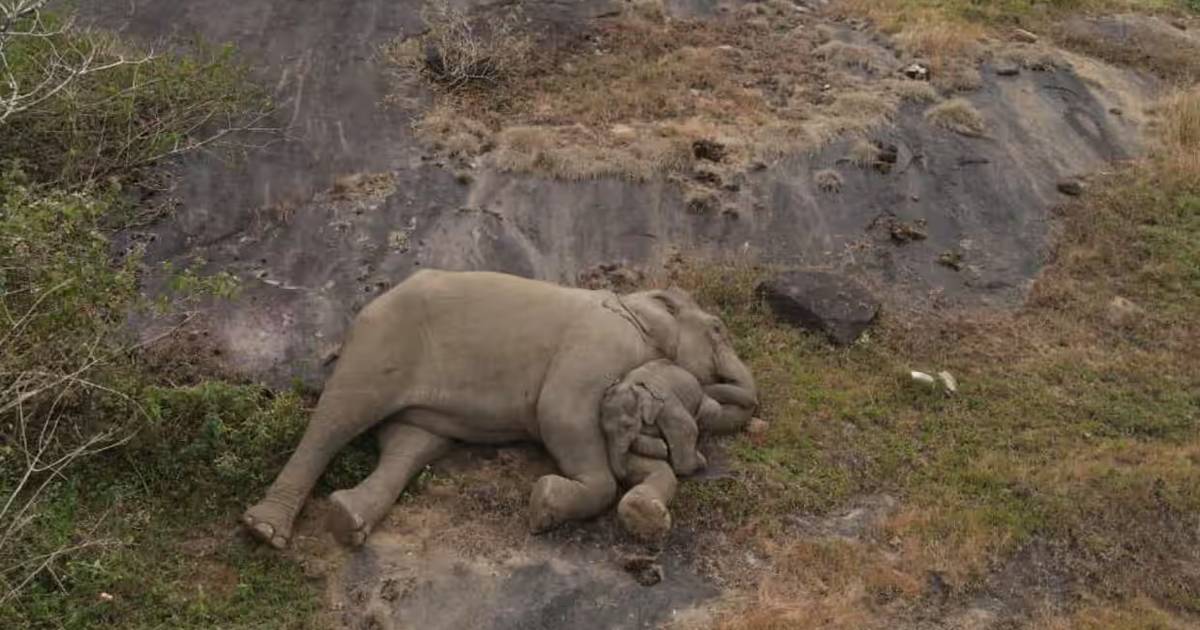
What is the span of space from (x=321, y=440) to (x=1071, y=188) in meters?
10.2

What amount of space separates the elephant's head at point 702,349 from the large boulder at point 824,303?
5.25 feet

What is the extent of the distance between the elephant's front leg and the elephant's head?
946 mm

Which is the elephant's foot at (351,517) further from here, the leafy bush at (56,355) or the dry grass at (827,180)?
the dry grass at (827,180)

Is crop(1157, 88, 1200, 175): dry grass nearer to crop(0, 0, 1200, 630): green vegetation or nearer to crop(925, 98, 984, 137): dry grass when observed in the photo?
crop(925, 98, 984, 137): dry grass

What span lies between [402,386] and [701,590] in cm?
264

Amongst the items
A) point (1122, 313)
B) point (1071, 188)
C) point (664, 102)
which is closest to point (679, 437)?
point (1122, 313)

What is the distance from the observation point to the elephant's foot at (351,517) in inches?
Result: 256

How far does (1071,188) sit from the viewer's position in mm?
12680

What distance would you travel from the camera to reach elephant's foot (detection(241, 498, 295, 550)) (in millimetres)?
6402

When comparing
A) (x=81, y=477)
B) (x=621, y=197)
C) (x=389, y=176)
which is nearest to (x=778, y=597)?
(x=81, y=477)

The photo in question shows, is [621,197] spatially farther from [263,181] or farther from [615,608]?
[615,608]

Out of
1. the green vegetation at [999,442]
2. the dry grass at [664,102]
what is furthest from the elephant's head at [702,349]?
the dry grass at [664,102]

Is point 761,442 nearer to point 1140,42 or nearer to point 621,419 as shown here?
point 621,419

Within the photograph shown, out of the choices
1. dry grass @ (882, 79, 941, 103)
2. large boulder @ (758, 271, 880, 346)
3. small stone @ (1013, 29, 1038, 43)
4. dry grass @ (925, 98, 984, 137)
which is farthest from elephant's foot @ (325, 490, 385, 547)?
small stone @ (1013, 29, 1038, 43)
